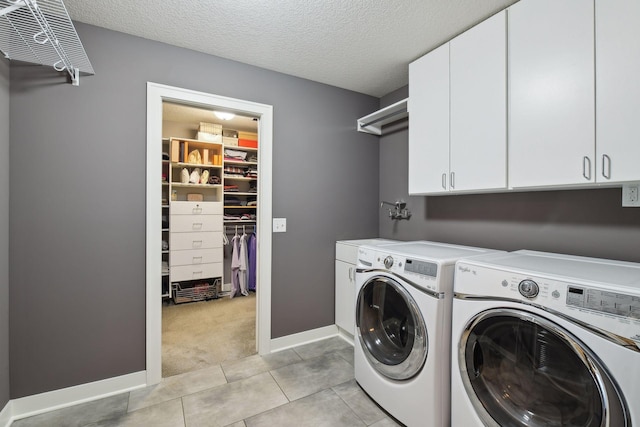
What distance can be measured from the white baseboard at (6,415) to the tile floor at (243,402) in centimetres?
4

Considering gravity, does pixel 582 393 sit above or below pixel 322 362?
above

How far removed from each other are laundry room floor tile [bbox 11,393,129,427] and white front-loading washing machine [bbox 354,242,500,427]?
4.90 ft

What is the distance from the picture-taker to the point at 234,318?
3123mm

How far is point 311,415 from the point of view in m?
1.63

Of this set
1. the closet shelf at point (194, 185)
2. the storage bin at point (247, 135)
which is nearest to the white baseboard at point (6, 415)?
the closet shelf at point (194, 185)

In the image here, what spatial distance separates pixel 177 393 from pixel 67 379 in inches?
25.4

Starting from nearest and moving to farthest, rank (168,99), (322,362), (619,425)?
(619,425) < (168,99) < (322,362)

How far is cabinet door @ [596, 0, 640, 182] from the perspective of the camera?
1.14 meters

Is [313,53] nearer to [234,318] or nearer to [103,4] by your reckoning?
[103,4]

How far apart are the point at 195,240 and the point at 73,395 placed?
2081 mm

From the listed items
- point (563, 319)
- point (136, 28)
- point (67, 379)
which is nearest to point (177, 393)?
point (67, 379)

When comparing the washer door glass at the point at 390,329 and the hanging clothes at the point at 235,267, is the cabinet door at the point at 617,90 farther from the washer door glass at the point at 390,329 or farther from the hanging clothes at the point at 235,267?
the hanging clothes at the point at 235,267

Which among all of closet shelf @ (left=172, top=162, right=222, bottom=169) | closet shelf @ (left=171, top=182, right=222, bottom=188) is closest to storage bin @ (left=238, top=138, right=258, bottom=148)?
closet shelf @ (left=172, top=162, right=222, bottom=169)

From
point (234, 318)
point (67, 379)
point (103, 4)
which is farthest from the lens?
point (234, 318)
